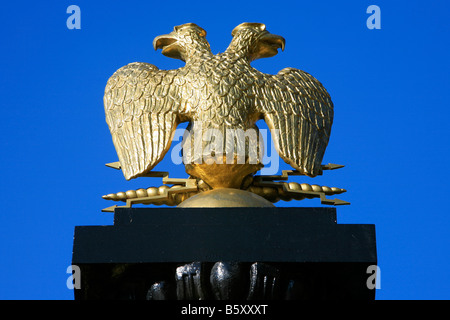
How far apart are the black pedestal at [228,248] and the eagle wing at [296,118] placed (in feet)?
3.52

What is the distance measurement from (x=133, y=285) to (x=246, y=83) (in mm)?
2116

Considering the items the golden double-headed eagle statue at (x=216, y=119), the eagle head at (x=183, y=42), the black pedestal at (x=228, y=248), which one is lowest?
the black pedestal at (x=228, y=248)

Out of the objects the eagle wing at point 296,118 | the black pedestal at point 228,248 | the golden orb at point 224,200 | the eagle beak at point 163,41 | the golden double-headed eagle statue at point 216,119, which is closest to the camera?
the black pedestal at point 228,248

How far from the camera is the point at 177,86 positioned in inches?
343

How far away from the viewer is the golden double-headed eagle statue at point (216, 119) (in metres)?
8.48

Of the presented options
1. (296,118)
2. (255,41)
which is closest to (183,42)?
(255,41)

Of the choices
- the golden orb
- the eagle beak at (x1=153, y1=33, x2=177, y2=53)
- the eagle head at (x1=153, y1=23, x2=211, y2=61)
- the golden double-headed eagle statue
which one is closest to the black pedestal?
the golden orb

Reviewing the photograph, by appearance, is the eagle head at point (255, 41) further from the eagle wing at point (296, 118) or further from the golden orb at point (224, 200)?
the golden orb at point (224, 200)

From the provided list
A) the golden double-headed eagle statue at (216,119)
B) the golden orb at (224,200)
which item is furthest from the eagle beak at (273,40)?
the golden orb at (224,200)

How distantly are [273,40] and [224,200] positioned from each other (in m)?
1.99

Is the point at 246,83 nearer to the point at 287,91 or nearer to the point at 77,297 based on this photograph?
the point at 287,91

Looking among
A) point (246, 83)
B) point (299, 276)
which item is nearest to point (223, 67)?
point (246, 83)
